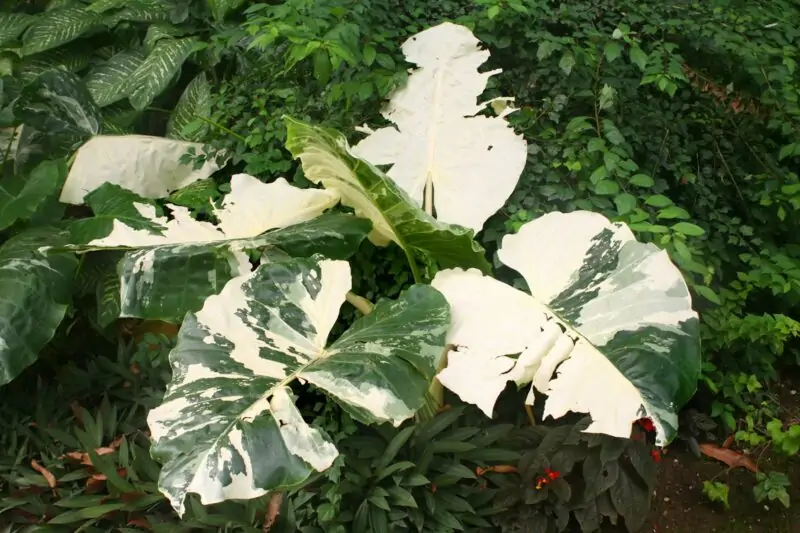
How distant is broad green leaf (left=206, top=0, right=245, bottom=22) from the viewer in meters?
2.03

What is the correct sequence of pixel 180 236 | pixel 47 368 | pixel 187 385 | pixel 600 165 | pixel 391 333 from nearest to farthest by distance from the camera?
pixel 187 385, pixel 391 333, pixel 180 236, pixel 600 165, pixel 47 368

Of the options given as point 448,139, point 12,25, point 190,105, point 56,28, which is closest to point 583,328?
point 448,139

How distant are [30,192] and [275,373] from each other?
35.3 inches

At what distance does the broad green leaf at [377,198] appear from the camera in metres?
1.22

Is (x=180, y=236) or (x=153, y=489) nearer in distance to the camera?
(x=153, y=489)

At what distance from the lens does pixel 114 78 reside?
217cm

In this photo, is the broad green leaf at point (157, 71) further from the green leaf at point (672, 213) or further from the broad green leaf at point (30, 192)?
the green leaf at point (672, 213)

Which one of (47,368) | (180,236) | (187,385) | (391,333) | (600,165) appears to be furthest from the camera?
(47,368)

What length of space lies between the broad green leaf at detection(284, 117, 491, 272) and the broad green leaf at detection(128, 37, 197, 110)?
853 mm

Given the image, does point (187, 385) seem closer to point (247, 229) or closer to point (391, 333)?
point (391, 333)

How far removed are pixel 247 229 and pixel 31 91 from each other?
0.80 m

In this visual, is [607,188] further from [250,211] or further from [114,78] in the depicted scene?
[114,78]

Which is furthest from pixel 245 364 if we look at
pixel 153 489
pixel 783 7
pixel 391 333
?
pixel 783 7

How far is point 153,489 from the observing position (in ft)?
4.12
